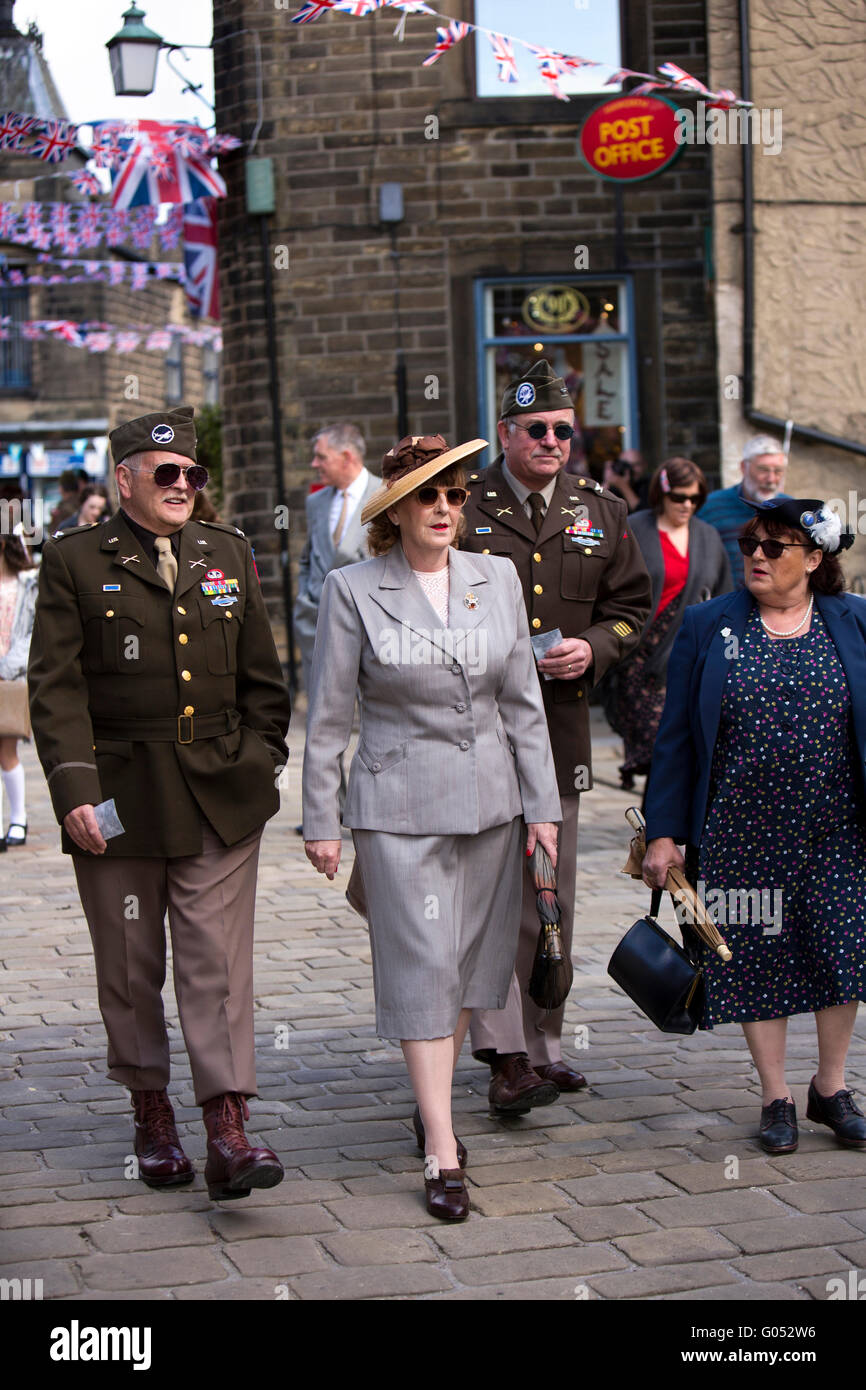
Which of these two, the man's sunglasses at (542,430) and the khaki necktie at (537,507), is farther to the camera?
the khaki necktie at (537,507)

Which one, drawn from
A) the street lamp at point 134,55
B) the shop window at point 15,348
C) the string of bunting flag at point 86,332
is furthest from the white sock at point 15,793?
the shop window at point 15,348

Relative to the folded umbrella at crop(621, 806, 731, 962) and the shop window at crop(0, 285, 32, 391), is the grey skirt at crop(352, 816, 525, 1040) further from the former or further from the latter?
the shop window at crop(0, 285, 32, 391)

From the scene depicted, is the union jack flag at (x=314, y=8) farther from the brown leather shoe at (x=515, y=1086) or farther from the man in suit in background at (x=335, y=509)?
the brown leather shoe at (x=515, y=1086)

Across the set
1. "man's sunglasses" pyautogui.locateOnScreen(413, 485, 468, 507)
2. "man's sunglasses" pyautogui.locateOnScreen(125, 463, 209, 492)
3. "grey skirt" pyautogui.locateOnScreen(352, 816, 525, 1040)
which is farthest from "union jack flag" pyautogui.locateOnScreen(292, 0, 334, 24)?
Result: "grey skirt" pyautogui.locateOnScreen(352, 816, 525, 1040)

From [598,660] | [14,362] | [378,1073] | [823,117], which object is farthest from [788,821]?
[14,362]

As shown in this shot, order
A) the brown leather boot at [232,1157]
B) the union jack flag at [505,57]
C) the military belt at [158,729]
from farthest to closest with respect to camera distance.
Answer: the union jack flag at [505,57] < the military belt at [158,729] < the brown leather boot at [232,1157]

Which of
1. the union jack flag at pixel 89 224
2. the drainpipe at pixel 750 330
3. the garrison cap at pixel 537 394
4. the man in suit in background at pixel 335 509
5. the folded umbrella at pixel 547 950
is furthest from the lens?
the union jack flag at pixel 89 224

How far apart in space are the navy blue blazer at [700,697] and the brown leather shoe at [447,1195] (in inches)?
47.9

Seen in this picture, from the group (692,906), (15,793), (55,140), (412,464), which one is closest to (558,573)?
(412,464)

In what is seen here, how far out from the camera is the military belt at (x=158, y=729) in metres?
4.88

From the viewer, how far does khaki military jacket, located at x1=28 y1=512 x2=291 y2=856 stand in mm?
4789

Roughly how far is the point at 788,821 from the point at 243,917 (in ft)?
5.06

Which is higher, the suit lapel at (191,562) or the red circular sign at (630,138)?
the red circular sign at (630,138)
